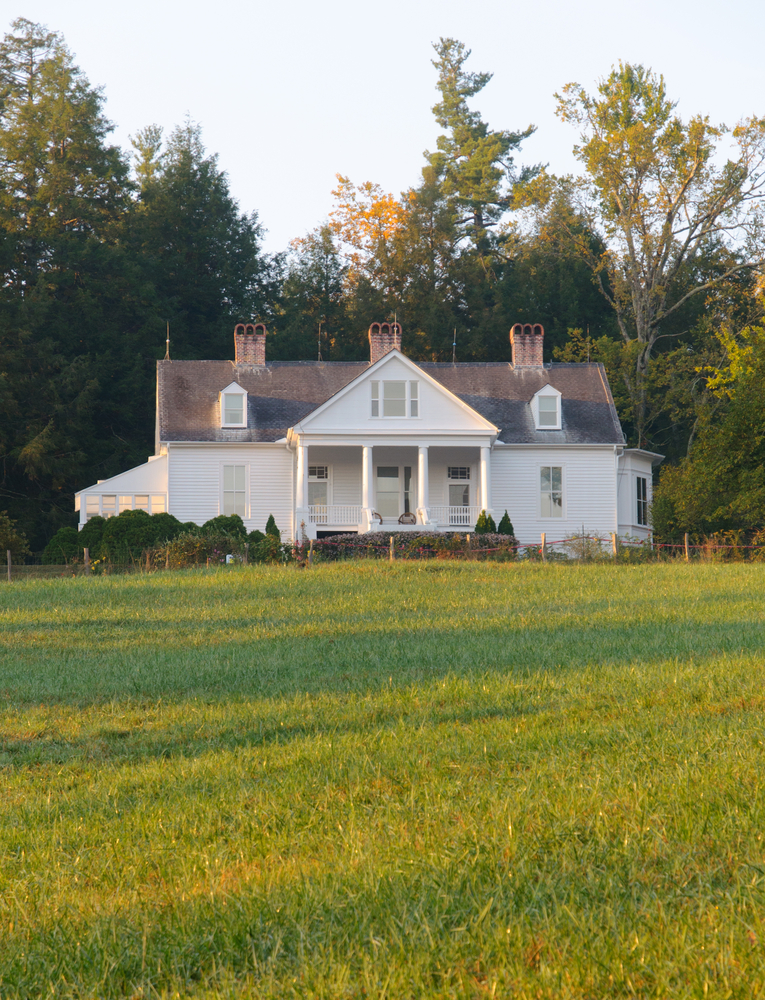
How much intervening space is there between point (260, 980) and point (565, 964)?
102 centimetres

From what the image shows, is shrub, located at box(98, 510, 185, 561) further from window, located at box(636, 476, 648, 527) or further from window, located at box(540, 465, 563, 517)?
window, located at box(636, 476, 648, 527)

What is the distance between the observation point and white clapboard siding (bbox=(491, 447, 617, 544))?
3369cm

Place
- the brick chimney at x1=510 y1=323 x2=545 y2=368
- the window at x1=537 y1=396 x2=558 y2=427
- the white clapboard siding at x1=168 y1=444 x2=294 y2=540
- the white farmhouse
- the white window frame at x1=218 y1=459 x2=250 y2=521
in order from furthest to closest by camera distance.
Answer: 1. the brick chimney at x1=510 y1=323 x2=545 y2=368
2. the window at x1=537 y1=396 x2=558 y2=427
3. the white window frame at x1=218 y1=459 x2=250 y2=521
4. the white clapboard siding at x1=168 y1=444 x2=294 y2=540
5. the white farmhouse

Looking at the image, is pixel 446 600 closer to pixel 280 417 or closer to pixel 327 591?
pixel 327 591

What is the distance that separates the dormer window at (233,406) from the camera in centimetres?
3344

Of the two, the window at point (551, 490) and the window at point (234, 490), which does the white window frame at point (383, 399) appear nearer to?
the window at point (234, 490)

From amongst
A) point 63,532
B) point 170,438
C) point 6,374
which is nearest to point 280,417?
point 170,438

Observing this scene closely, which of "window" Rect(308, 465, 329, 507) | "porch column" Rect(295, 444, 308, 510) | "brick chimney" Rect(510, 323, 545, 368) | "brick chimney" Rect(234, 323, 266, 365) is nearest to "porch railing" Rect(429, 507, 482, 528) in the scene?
"window" Rect(308, 465, 329, 507)

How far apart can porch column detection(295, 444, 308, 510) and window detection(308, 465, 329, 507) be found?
188 cm

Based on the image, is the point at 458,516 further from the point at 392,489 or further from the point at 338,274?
the point at 338,274

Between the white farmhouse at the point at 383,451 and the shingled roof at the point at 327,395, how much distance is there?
0.05 m

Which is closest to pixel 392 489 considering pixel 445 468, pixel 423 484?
pixel 445 468

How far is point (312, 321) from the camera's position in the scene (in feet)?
156

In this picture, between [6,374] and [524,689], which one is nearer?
[524,689]
